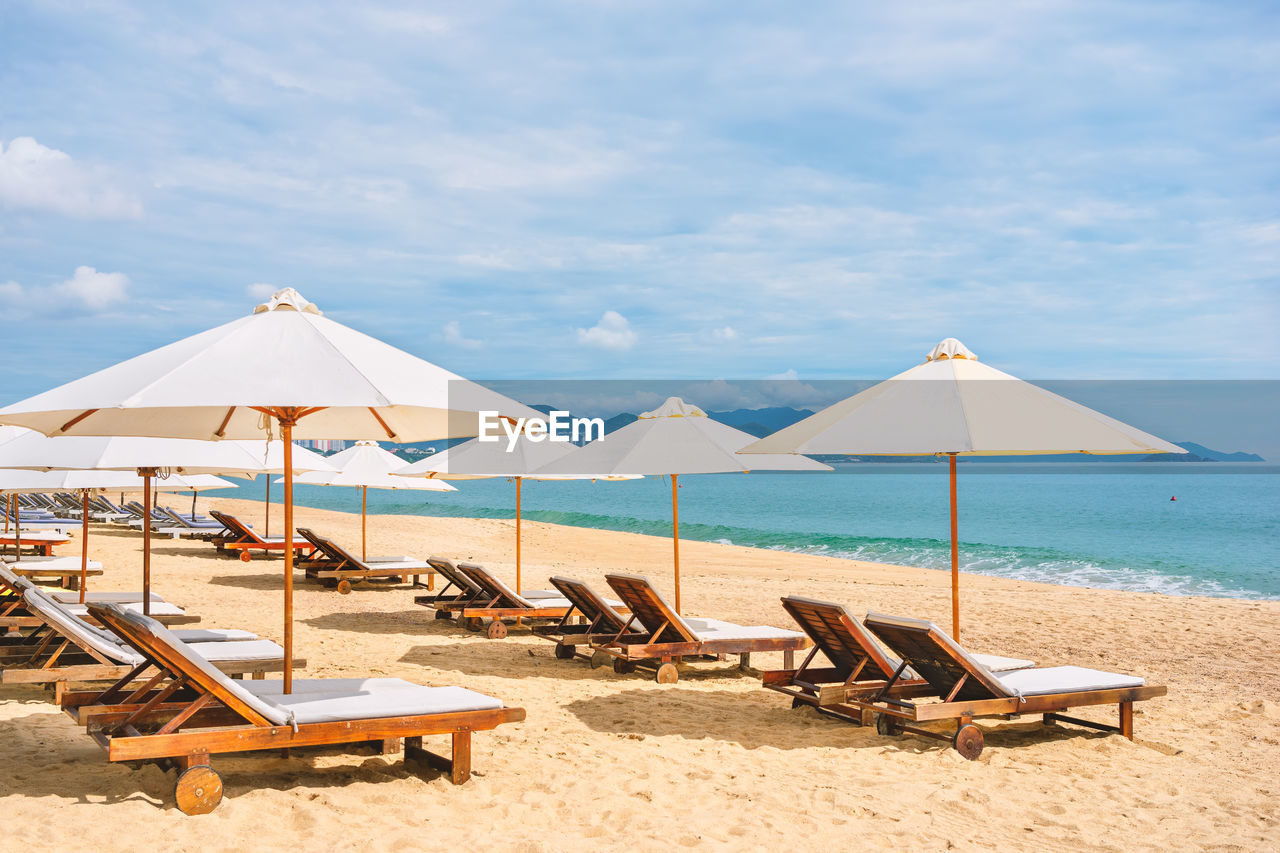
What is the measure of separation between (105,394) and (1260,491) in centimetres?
11904

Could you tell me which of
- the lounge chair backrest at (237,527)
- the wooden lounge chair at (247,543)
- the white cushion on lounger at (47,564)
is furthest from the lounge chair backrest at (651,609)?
the lounge chair backrest at (237,527)

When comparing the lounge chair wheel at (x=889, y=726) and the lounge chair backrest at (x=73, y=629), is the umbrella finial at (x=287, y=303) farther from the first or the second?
the lounge chair wheel at (x=889, y=726)

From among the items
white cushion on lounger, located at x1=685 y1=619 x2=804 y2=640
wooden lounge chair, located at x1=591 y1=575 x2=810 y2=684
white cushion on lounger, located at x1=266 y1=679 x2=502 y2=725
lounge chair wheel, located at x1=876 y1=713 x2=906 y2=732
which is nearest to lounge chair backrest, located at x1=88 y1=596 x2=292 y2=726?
white cushion on lounger, located at x1=266 y1=679 x2=502 y2=725

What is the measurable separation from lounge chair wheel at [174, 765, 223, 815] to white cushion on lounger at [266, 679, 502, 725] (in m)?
0.41

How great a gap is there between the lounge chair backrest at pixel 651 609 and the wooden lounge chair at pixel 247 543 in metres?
10.1

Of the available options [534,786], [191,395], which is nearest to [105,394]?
[191,395]

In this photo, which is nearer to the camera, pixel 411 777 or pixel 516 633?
pixel 411 777

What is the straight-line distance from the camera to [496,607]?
422 inches

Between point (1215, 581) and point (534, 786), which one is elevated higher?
point (534, 786)

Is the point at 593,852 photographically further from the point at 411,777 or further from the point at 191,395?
the point at 191,395

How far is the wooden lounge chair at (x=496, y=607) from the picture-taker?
1040cm

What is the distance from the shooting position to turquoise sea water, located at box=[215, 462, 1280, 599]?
103ft

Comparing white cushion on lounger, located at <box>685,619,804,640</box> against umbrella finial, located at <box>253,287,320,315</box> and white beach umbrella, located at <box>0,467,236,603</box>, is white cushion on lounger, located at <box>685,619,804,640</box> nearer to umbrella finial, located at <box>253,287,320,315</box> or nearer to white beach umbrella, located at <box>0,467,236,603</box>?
umbrella finial, located at <box>253,287,320,315</box>

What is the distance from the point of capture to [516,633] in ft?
35.6
